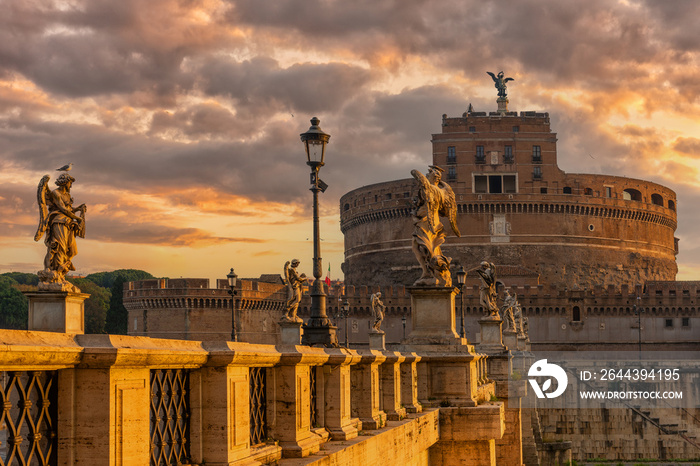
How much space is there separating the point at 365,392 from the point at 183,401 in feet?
12.3

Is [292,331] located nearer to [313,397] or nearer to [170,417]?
[313,397]

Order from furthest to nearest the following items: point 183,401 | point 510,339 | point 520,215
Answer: point 520,215 → point 510,339 → point 183,401

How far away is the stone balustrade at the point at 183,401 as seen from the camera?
4457mm

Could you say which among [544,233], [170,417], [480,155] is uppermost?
[480,155]

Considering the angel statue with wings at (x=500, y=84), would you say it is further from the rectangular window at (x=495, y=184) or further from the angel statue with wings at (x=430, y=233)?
the angel statue with wings at (x=430, y=233)

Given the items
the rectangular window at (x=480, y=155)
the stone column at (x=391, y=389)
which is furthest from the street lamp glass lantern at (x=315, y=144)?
the rectangular window at (x=480, y=155)

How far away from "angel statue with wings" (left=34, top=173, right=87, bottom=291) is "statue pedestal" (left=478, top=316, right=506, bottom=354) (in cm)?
1614

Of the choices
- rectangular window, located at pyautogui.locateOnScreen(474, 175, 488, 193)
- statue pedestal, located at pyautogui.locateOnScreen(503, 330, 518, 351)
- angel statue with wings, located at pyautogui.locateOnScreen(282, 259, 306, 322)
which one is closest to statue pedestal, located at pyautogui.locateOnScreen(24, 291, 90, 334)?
angel statue with wings, located at pyautogui.locateOnScreen(282, 259, 306, 322)

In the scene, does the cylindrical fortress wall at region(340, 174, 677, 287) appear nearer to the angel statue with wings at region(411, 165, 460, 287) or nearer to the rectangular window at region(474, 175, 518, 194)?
the rectangular window at region(474, 175, 518, 194)

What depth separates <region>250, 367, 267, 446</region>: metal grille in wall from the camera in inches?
260

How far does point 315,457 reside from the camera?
7.02m

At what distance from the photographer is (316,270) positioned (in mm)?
16406

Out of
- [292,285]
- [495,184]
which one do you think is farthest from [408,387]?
[495,184]

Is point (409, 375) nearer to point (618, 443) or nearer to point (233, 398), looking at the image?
point (233, 398)
